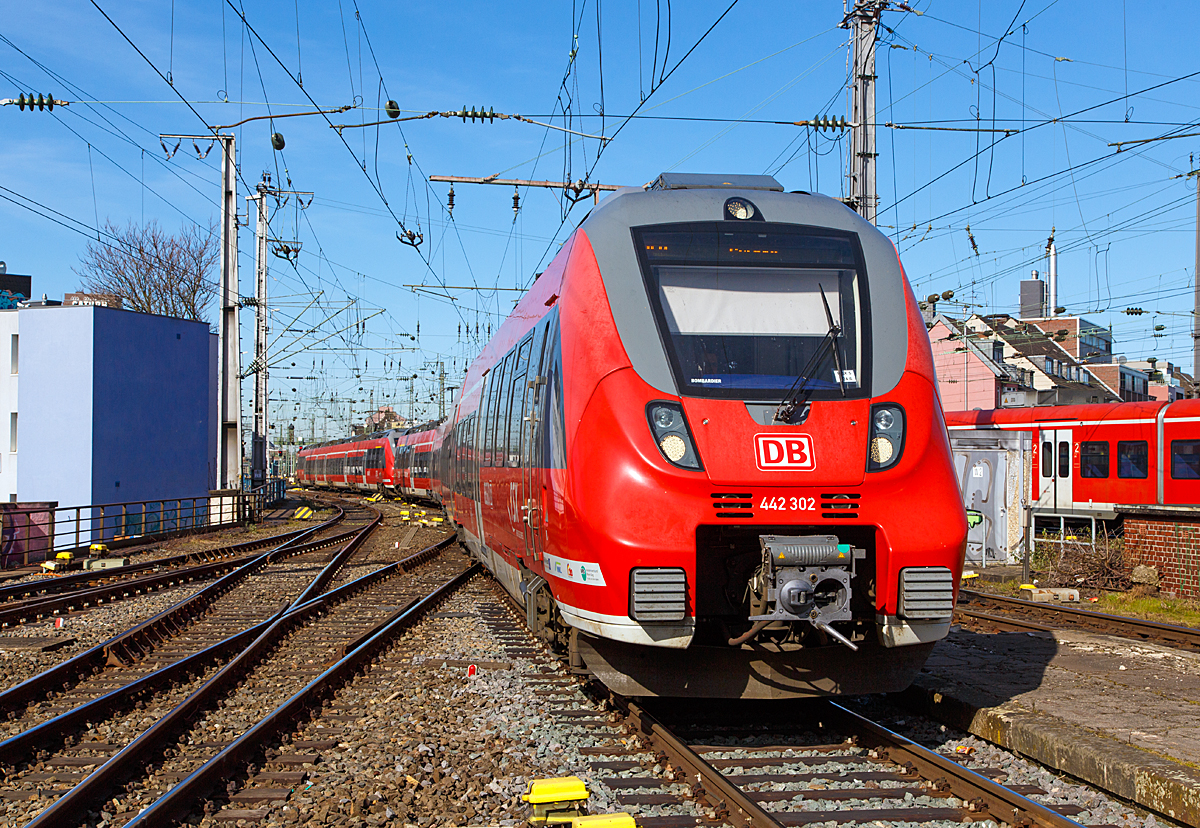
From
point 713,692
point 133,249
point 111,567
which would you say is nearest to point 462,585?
point 111,567

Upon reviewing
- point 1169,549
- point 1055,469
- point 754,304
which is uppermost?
point 754,304

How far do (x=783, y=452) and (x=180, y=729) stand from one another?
4520 mm

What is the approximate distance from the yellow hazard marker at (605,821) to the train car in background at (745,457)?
3.50ft

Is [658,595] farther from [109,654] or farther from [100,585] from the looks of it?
[100,585]

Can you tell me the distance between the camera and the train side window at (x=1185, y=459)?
19156 mm

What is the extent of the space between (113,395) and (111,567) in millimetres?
14458

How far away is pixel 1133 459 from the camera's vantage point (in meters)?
20.7

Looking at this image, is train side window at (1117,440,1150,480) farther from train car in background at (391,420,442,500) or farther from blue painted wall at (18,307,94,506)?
blue painted wall at (18,307,94,506)

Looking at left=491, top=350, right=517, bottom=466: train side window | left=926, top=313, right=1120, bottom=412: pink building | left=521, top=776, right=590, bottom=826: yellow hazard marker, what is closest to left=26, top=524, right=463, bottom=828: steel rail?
left=521, top=776, right=590, bottom=826: yellow hazard marker

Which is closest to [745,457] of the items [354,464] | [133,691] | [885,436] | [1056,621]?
[885,436]

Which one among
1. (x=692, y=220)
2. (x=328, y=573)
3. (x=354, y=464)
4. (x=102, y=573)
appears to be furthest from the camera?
(x=354, y=464)

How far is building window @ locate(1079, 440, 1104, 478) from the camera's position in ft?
70.4

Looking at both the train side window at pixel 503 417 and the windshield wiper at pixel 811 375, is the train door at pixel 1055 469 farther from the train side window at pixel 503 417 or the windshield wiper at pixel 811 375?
the windshield wiper at pixel 811 375

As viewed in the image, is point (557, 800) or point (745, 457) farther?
point (745, 457)
